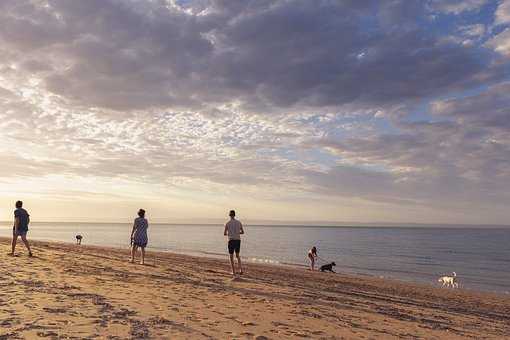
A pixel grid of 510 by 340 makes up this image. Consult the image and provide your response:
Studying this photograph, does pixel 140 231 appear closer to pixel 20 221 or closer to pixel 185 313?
pixel 20 221

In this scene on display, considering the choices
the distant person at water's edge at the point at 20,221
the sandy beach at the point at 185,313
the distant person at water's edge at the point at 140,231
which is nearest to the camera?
the sandy beach at the point at 185,313

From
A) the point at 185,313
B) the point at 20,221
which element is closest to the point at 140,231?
the point at 20,221

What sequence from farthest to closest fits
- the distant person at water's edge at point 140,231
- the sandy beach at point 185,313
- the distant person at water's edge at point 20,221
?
the distant person at water's edge at point 140,231
the distant person at water's edge at point 20,221
the sandy beach at point 185,313

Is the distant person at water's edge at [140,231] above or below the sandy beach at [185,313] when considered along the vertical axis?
above

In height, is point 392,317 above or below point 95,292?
below

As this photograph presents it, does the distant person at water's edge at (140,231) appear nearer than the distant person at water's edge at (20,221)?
No

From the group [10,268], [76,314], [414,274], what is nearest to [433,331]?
[76,314]

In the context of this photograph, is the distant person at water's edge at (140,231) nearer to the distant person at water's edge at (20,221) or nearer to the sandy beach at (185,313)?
the sandy beach at (185,313)

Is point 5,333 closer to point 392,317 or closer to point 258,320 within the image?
point 258,320

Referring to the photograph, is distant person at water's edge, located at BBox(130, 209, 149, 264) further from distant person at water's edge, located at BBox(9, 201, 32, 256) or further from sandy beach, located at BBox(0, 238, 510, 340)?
distant person at water's edge, located at BBox(9, 201, 32, 256)

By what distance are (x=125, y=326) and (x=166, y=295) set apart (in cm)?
323

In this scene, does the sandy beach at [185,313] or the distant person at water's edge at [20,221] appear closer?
the sandy beach at [185,313]

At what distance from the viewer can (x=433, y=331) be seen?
896 cm

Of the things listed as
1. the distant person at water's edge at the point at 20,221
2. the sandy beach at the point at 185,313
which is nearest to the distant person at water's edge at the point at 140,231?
the sandy beach at the point at 185,313
